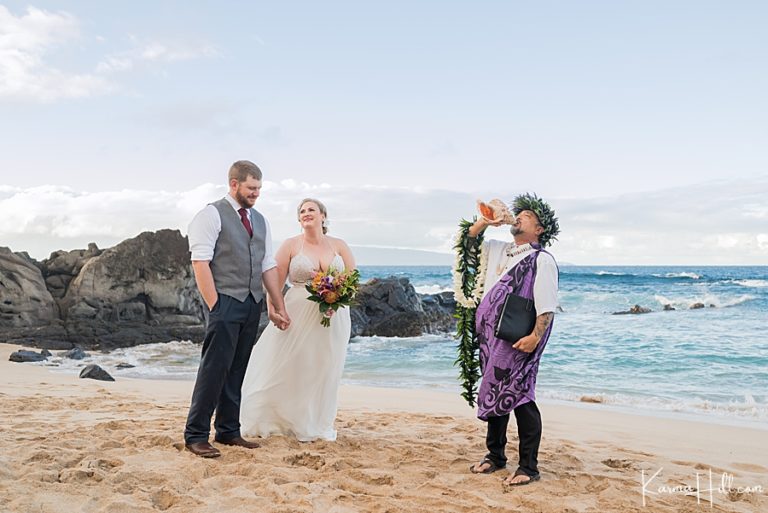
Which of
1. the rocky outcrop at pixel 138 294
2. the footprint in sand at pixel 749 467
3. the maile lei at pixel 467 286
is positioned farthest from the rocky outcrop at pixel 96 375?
the footprint in sand at pixel 749 467

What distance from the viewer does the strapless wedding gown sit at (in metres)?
5.71

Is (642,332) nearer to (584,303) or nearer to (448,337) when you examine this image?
(448,337)

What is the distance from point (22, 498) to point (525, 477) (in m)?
3.12

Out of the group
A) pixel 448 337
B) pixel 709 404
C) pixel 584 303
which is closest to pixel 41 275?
pixel 448 337

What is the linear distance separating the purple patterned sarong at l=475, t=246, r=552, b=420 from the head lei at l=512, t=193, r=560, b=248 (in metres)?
0.25

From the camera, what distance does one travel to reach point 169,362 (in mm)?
13938

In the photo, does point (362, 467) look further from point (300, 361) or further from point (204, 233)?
point (204, 233)

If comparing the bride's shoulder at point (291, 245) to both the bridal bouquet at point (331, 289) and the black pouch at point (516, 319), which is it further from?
the black pouch at point (516, 319)

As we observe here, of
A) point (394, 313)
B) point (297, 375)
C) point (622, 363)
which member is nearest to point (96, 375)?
point (297, 375)

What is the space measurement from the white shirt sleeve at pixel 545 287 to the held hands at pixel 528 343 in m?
0.18

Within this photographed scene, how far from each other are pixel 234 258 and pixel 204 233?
293 mm

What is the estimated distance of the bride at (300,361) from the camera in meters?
5.71

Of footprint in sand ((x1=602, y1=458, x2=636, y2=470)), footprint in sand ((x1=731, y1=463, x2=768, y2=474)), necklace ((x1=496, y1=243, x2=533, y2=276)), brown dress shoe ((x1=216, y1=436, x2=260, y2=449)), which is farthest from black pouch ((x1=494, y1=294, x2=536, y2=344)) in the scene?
footprint in sand ((x1=731, y1=463, x2=768, y2=474))

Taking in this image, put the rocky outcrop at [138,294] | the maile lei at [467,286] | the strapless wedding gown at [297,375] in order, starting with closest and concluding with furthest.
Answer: the maile lei at [467,286], the strapless wedding gown at [297,375], the rocky outcrop at [138,294]
